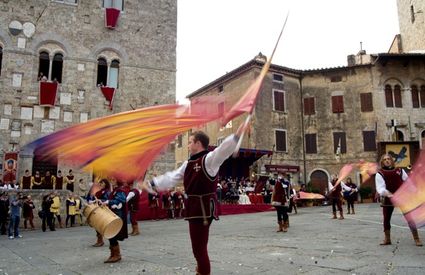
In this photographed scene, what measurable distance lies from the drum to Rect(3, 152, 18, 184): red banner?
15.9 metres

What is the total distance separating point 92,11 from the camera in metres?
25.2

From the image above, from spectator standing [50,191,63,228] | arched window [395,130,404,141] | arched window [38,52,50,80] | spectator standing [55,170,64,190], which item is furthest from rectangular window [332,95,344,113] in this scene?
spectator standing [50,191,63,228]

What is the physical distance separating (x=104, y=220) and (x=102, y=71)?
1983 cm

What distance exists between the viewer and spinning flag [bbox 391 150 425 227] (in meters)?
6.63

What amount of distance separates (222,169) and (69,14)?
661 inches

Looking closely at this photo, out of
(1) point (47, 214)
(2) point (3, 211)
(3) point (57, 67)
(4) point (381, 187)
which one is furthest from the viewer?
(3) point (57, 67)

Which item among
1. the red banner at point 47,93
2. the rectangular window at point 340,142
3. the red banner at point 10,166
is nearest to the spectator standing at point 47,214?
the red banner at point 10,166

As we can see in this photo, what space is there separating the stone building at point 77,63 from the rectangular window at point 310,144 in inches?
638

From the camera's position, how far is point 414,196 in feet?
23.7

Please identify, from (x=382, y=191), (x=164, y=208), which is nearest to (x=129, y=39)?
(x=164, y=208)

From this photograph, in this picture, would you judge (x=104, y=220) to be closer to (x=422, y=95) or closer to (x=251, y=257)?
(x=251, y=257)

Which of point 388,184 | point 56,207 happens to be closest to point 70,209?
point 56,207

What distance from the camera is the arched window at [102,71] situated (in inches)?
983

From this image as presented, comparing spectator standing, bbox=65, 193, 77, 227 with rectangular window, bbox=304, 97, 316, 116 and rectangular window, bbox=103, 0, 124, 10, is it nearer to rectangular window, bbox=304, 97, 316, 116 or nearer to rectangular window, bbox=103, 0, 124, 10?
rectangular window, bbox=103, 0, 124, 10
